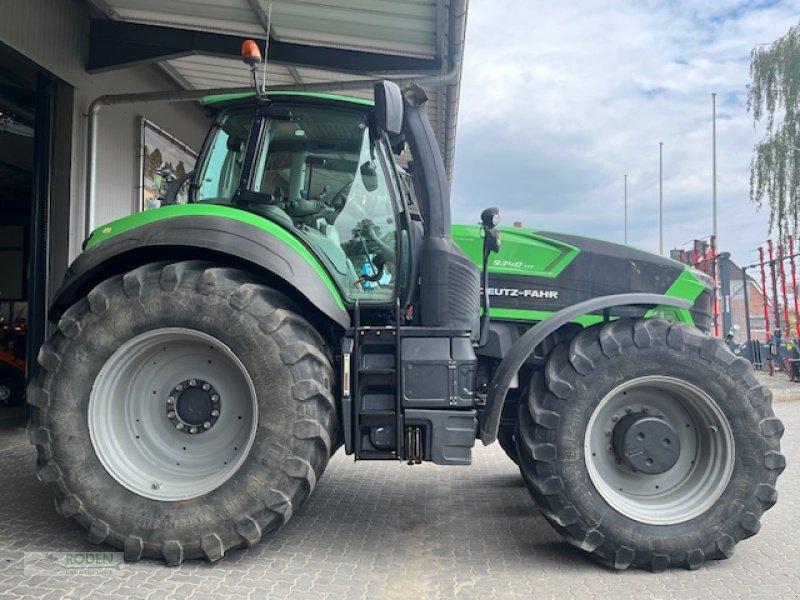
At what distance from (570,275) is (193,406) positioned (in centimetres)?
257

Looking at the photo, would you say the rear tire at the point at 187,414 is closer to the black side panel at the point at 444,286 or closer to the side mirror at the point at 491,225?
the black side panel at the point at 444,286

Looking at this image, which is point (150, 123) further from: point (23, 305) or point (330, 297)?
point (330, 297)

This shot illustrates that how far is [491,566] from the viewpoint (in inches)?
129

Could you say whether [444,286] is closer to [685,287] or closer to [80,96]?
[685,287]

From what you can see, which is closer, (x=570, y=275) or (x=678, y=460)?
(x=678, y=460)

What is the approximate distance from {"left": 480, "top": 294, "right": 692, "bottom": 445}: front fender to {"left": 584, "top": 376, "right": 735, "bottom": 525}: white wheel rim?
0.46 m

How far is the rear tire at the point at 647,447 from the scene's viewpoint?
Answer: 3.22 m

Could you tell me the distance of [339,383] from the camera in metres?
3.44

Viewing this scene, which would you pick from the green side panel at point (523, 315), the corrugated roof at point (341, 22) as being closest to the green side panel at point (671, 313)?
the green side panel at point (523, 315)

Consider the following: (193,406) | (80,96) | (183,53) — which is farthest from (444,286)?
(80,96)
